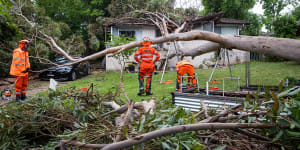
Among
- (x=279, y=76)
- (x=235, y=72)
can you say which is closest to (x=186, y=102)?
(x=235, y=72)

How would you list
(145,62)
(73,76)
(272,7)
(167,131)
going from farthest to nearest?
1. (272,7)
2. (73,76)
3. (145,62)
4. (167,131)

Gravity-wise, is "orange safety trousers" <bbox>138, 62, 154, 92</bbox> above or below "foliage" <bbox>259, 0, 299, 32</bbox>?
below

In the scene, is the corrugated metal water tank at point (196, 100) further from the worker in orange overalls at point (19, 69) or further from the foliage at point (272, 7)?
the foliage at point (272, 7)

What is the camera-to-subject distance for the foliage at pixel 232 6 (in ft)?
69.7

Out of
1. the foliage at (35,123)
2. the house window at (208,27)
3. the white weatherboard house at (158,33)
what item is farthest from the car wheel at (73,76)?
the house window at (208,27)

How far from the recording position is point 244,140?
3.76ft

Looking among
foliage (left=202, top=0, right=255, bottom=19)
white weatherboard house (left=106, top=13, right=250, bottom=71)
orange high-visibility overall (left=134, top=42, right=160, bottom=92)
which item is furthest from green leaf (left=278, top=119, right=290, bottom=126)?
foliage (left=202, top=0, right=255, bottom=19)

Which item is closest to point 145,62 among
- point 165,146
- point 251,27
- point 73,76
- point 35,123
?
point 35,123

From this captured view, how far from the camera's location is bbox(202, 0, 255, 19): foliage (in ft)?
69.7

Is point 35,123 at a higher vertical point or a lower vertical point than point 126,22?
lower

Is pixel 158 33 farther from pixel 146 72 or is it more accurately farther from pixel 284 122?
pixel 284 122

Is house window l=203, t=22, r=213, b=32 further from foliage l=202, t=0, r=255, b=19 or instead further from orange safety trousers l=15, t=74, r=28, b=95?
orange safety trousers l=15, t=74, r=28, b=95

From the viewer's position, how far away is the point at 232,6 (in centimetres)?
2147

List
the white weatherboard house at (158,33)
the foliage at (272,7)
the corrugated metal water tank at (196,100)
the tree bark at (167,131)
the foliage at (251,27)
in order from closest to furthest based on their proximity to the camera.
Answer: the tree bark at (167,131)
the corrugated metal water tank at (196,100)
the white weatherboard house at (158,33)
the foliage at (251,27)
the foliage at (272,7)
